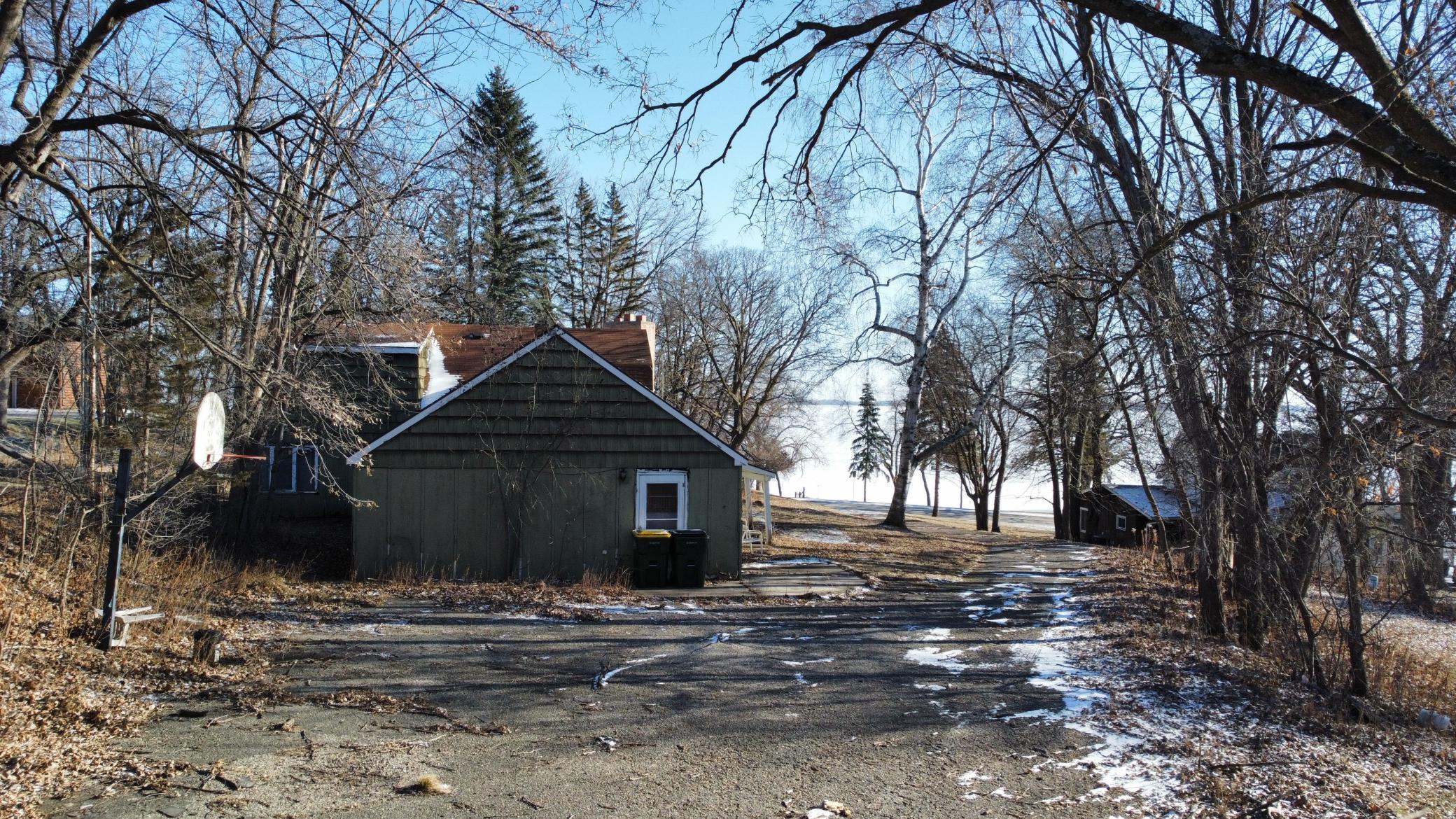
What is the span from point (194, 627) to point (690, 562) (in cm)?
745

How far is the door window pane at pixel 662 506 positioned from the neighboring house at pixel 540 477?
0.07ft

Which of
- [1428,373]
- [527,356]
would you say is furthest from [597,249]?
[1428,373]

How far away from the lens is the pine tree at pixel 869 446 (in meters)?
71.6

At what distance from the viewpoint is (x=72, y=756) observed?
5.23 metres

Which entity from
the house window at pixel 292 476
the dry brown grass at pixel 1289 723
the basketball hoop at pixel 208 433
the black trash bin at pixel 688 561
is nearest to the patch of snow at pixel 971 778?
the dry brown grass at pixel 1289 723

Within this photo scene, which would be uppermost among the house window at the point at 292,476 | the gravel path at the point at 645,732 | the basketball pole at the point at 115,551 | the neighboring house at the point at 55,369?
the neighboring house at the point at 55,369

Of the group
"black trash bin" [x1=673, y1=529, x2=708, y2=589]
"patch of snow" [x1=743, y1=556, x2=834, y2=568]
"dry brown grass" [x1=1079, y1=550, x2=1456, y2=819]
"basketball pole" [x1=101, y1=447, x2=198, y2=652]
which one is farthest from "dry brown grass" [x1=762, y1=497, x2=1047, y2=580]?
"basketball pole" [x1=101, y1=447, x2=198, y2=652]

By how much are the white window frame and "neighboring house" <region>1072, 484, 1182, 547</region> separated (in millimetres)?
21145

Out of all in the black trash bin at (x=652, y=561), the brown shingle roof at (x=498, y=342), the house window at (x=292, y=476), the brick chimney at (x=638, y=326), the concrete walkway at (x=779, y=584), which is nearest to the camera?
the concrete walkway at (x=779, y=584)

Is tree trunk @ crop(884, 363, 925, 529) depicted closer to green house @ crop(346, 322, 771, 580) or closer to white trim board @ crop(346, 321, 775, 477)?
white trim board @ crop(346, 321, 775, 477)

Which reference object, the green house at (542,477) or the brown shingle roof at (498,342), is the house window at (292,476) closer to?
the brown shingle roof at (498,342)

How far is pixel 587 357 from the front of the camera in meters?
15.3

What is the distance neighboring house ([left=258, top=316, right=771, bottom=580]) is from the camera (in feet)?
48.6

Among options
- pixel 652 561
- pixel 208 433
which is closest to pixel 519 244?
pixel 652 561
